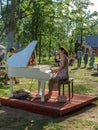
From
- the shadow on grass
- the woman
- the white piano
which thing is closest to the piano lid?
the white piano

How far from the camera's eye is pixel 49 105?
9.67 metres

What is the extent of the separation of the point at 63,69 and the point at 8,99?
180 centimetres

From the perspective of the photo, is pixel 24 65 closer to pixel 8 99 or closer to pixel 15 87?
pixel 8 99

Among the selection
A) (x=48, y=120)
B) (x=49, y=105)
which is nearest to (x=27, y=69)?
(x=49, y=105)

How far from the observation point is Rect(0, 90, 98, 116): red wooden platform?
9289 mm

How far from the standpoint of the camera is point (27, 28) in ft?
143

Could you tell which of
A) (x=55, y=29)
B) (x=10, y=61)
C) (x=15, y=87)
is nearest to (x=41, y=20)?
(x=55, y=29)

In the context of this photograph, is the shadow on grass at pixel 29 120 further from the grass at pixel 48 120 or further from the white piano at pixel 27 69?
the white piano at pixel 27 69

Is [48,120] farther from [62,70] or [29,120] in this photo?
[62,70]

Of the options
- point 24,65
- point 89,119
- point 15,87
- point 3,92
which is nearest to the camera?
point 89,119

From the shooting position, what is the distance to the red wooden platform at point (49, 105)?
366 inches

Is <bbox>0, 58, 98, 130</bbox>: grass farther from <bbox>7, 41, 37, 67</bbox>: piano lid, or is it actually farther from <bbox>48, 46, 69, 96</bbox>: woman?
<bbox>7, 41, 37, 67</bbox>: piano lid

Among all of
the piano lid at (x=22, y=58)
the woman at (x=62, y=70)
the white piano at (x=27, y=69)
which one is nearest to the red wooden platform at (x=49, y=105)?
the white piano at (x=27, y=69)

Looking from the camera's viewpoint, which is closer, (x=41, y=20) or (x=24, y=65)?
(x=24, y=65)
